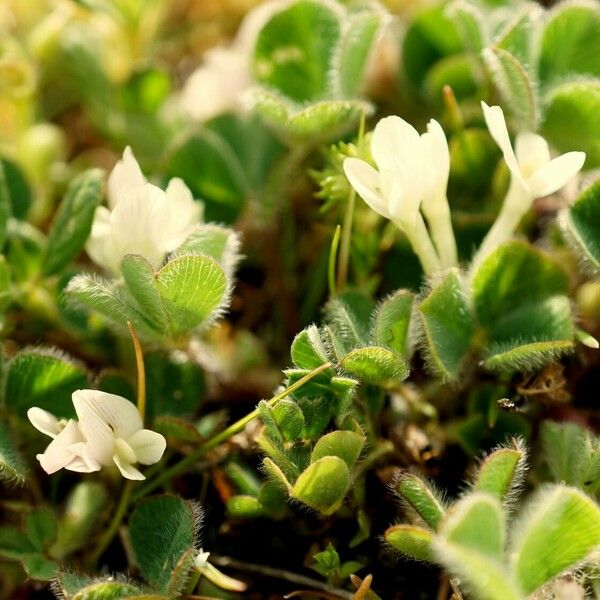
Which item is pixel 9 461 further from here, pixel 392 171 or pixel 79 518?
pixel 392 171

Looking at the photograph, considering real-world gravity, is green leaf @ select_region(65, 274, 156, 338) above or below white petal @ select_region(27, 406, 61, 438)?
above

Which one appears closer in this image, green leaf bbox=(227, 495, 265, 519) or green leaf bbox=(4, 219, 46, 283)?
green leaf bbox=(227, 495, 265, 519)

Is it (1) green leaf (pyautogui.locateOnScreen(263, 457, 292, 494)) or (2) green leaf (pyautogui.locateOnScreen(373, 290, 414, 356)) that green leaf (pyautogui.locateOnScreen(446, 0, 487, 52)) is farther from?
(1) green leaf (pyautogui.locateOnScreen(263, 457, 292, 494))

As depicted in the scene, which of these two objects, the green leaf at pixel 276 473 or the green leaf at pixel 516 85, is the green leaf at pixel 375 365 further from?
the green leaf at pixel 516 85

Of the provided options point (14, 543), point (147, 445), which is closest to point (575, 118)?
point (147, 445)

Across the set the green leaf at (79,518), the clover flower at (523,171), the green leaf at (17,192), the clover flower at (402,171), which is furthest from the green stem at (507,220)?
the green leaf at (17,192)

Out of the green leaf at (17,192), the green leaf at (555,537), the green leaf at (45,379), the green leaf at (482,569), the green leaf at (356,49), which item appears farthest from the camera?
the green leaf at (17,192)

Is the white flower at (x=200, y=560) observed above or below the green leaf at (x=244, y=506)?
above

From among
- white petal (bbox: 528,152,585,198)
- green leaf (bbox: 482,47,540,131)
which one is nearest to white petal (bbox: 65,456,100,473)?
white petal (bbox: 528,152,585,198)
